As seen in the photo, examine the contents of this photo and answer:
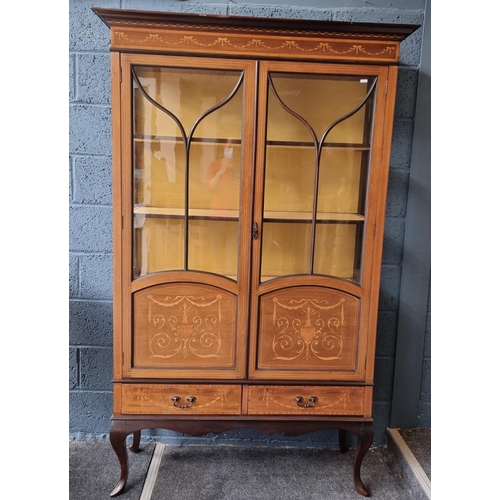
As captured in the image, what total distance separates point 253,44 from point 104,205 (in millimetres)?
977

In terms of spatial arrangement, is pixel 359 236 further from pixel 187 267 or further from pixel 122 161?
pixel 122 161

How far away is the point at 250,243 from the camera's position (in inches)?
63.2

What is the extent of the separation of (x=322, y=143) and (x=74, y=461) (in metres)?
1.77

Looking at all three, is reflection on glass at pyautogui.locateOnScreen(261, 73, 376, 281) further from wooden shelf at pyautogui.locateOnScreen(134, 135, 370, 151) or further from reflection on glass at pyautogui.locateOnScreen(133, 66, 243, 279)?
reflection on glass at pyautogui.locateOnScreen(133, 66, 243, 279)

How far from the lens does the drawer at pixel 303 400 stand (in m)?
1.67

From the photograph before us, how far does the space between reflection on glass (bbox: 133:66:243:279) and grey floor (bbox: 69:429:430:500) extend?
0.94 metres

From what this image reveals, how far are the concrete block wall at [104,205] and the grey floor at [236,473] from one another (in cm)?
7

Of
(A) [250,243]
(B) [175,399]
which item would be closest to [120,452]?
(B) [175,399]

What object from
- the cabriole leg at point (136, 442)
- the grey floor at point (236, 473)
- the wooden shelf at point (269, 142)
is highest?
the wooden shelf at point (269, 142)

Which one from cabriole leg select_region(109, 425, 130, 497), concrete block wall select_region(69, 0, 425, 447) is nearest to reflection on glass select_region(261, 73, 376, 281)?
concrete block wall select_region(69, 0, 425, 447)

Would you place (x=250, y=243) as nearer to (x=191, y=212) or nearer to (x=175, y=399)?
(x=191, y=212)

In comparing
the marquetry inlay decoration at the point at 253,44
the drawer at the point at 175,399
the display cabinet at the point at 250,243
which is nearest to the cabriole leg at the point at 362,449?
the display cabinet at the point at 250,243

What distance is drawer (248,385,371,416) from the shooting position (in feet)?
5.47

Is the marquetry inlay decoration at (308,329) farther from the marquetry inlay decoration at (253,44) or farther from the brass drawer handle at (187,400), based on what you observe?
the marquetry inlay decoration at (253,44)
